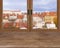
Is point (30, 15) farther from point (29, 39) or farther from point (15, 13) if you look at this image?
point (29, 39)

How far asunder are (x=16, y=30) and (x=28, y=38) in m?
0.18

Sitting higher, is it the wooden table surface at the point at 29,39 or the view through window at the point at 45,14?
the view through window at the point at 45,14

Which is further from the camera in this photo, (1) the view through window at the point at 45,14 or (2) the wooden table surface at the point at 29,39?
(1) the view through window at the point at 45,14

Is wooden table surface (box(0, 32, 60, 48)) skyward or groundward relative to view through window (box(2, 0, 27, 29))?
groundward

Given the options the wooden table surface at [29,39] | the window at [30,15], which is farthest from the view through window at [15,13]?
the wooden table surface at [29,39]

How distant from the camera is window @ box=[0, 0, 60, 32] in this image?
2340mm

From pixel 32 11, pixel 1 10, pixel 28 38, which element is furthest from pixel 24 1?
pixel 28 38

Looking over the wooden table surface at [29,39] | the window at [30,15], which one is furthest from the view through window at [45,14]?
the wooden table surface at [29,39]

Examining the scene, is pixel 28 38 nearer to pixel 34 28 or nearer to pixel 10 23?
pixel 34 28

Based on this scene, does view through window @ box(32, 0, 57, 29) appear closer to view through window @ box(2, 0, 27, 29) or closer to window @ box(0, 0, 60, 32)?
window @ box(0, 0, 60, 32)

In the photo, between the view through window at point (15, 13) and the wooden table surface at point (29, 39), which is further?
the view through window at point (15, 13)

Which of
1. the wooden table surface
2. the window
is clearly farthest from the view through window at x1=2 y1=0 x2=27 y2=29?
the wooden table surface

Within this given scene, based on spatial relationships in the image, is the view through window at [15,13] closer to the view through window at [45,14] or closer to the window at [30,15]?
the window at [30,15]

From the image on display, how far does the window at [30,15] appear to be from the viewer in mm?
2340
